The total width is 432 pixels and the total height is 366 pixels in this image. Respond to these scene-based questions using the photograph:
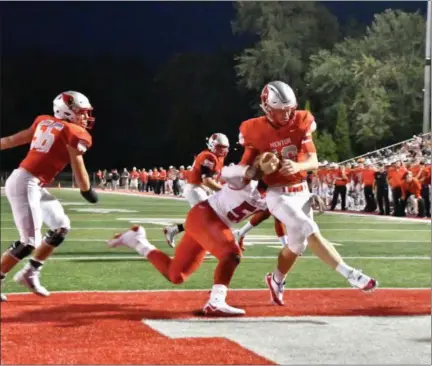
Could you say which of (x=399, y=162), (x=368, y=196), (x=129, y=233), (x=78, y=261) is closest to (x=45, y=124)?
(x=129, y=233)

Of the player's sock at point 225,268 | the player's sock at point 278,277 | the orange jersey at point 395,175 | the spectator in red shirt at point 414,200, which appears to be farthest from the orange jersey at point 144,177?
the spectator in red shirt at point 414,200

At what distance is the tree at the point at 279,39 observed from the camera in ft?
7.88

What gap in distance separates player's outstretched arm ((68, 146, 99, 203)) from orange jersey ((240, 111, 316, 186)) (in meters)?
0.56

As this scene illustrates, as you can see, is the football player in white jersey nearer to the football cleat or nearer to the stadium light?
the football cleat

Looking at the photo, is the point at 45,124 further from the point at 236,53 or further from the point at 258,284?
the point at 258,284

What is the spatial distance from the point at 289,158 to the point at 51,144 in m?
0.70

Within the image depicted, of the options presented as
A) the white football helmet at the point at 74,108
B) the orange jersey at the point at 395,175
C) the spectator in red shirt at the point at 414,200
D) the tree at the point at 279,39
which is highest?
the tree at the point at 279,39

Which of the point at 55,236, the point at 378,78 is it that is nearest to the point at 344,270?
the point at 378,78

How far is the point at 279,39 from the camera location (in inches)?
98.0

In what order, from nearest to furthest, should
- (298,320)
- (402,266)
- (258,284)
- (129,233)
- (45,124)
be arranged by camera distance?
1. (45,124)
2. (129,233)
3. (298,320)
4. (258,284)
5. (402,266)

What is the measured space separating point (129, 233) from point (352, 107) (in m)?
0.77

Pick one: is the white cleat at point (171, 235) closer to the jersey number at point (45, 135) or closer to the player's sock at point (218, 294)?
the player's sock at point (218, 294)

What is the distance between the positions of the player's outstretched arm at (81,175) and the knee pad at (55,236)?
30cm

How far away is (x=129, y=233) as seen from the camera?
2451 millimetres
